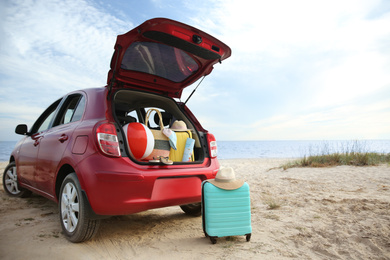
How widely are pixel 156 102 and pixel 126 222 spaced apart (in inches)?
63.5

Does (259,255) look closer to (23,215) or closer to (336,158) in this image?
(23,215)

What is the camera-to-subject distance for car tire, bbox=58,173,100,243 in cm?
249

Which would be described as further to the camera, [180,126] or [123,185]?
[180,126]

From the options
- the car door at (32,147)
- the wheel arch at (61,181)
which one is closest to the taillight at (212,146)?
the wheel arch at (61,181)

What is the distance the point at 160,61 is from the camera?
3.15 metres

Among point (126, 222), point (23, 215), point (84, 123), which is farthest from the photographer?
point (23, 215)

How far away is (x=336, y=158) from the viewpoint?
998 centimetres

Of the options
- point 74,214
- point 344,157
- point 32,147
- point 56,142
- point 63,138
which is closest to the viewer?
point 74,214

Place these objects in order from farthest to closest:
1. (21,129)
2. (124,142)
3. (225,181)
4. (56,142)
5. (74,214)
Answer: (21,129) < (56,142) < (225,181) < (74,214) < (124,142)

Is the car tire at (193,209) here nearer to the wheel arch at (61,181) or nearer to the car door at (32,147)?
the wheel arch at (61,181)

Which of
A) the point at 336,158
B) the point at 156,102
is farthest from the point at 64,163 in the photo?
the point at 336,158

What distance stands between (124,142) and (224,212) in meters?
1.21

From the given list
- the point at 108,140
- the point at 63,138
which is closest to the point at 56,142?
the point at 63,138

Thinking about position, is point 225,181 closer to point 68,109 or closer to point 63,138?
point 63,138
